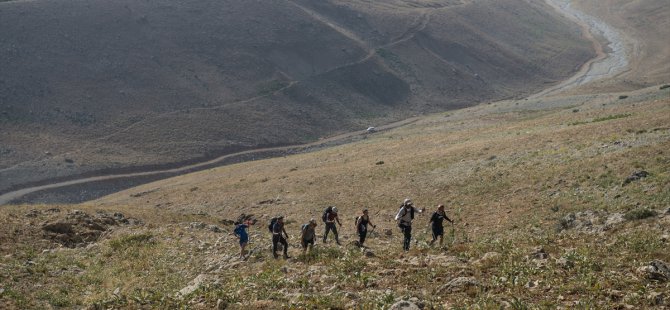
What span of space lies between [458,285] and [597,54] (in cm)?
13312

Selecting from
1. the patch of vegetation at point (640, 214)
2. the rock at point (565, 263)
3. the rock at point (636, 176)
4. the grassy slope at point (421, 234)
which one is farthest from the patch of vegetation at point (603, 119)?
the rock at point (565, 263)

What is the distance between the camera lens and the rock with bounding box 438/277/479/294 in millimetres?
13734

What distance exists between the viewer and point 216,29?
344 feet

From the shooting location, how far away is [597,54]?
5153 inches

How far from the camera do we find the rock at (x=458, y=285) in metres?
13.7

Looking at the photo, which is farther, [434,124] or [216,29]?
[216,29]

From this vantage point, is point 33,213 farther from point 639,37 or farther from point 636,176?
point 639,37

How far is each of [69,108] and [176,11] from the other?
3736 centimetres

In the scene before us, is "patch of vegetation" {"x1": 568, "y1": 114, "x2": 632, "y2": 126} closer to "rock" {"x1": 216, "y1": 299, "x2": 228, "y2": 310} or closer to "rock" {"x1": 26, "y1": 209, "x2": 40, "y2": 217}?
"rock" {"x1": 216, "y1": 299, "x2": 228, "y2": 310}

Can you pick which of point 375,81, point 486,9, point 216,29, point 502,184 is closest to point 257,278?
point 502,184

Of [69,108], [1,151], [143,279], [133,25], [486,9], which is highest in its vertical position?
[486,9]

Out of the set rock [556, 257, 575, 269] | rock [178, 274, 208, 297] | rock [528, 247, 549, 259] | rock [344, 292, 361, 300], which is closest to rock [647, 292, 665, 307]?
rock [556, 257, 575, 269]

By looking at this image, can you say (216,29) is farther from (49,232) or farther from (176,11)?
(49,232)

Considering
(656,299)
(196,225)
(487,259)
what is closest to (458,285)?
(487,259)
